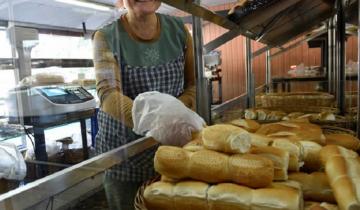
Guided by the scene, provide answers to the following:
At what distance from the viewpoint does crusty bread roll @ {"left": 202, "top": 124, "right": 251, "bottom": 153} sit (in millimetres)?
565

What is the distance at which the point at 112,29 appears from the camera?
1.07 meters

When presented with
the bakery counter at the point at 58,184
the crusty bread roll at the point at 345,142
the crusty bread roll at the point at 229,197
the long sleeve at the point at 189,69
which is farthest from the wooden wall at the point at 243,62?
the crusty bread roll at the point at 229,197

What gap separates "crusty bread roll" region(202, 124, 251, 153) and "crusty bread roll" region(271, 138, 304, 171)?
0.39 ft

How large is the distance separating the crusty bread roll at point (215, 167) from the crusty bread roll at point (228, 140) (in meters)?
0.01

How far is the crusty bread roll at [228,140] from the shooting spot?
57cm

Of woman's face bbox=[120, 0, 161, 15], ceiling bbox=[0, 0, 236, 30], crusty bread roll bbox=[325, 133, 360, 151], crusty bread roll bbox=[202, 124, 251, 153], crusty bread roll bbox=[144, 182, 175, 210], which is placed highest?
ceiling bbox=[0, 0, 236, 30]

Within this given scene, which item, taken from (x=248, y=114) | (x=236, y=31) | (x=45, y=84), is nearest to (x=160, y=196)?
(x=236, y=31)

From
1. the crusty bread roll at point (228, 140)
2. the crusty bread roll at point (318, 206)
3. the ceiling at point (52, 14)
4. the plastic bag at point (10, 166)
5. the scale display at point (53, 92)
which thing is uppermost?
the ceiling at point (52, 14)

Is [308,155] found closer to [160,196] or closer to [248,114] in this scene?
[160,196]

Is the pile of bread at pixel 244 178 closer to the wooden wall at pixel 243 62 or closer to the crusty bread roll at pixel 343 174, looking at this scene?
the crusty bread roll at pixel 343 174

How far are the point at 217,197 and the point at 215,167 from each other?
0.17 ft

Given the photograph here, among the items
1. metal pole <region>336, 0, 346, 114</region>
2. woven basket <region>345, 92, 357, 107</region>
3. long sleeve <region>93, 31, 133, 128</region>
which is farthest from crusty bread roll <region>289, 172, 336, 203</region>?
woven basket <region>345, 92, 357, 107</region>

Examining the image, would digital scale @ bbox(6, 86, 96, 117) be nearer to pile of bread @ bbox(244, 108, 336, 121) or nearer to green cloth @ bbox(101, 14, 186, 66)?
green cloth @ bbox(101, 14, 186, 66)

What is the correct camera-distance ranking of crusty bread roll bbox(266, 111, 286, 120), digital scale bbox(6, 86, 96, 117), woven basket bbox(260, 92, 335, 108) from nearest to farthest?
1. crusty bread roll bbox(266, 111, 286, 120)
2. woven basket bbox(260, 92, 335, 108)
3. digital scale bbox(6, 86, 96, 117)
